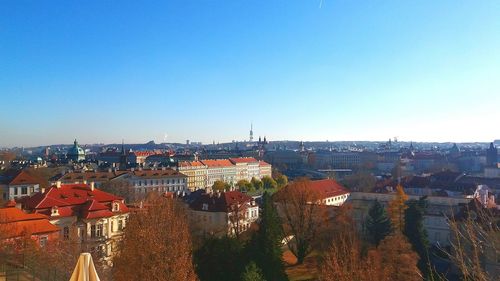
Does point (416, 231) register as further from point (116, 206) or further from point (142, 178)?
point (142, 178)

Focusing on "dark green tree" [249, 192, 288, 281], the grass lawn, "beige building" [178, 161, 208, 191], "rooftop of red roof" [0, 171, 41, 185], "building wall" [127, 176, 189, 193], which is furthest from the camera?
"beige building" [178, 161, 208, 191]

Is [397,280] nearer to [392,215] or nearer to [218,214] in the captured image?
[392,215]

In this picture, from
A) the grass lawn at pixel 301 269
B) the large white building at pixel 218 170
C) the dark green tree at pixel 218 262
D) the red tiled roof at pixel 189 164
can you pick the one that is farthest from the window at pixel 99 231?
the red tiled roof at pixel 189 164

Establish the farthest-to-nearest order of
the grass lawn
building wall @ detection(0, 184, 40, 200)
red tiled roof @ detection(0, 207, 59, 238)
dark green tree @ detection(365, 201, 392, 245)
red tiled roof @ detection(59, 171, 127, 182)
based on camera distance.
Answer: red tiled roof @ detection(59, 171, 127, 182) < building wall @ detection(0, 184, 40, 200) < dark green tree @ detection(365, 201, 392, 245) < the grass lawn < red tiled roof @ detection(0, 207, 59, 238)

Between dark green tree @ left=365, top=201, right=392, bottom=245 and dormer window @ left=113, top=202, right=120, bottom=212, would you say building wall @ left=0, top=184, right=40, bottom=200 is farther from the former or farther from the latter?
dark green tree @ left=365, top=201, right=392, bottom=245

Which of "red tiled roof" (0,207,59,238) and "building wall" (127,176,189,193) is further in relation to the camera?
"building wall" (127,176,189,193)

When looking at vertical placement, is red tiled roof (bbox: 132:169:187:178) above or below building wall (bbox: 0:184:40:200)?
above

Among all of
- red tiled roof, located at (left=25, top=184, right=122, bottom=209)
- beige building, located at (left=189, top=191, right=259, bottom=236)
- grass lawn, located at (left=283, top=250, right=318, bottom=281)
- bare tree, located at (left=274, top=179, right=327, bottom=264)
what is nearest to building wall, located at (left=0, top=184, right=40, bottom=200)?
beige building, located at (left=189, top=191, right=259, bottom=236)

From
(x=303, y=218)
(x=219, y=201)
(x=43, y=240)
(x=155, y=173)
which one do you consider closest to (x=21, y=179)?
(x=155, y=173)
